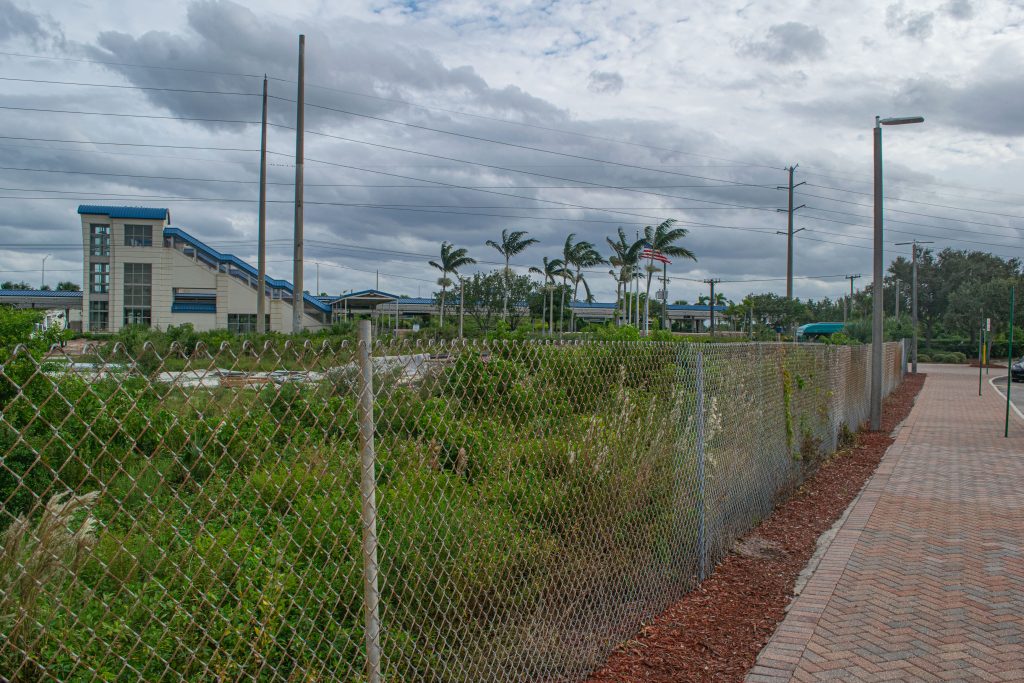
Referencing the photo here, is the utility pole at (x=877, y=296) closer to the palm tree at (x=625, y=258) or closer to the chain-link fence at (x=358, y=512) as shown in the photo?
the chain-link fence at (x=358, y=512)

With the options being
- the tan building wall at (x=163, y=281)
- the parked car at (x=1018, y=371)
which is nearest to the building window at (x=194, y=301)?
the tan building wall at (x=163, y=281)

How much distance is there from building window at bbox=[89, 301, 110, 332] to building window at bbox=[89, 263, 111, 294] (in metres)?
0.87

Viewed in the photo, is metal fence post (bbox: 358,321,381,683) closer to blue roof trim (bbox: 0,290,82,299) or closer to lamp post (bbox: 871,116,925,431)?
lamp post (bbox: 871,116,925,431)

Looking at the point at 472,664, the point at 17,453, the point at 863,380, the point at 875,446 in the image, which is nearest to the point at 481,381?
the point at 472,664

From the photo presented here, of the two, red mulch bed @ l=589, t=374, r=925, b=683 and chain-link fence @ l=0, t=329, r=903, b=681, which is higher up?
chain-link fence @ l=0, t=329, r=903, b=681

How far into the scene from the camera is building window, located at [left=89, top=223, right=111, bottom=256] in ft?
182

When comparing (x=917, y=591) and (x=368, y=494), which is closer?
(x=368, y=494)

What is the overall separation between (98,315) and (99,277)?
268cm

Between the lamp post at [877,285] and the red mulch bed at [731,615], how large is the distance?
733 cm

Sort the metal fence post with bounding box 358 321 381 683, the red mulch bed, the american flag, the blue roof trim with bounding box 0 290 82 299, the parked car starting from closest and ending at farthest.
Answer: the metal fence post with bounding box 358 321 381 683, the red mulch bed, the parked car, the american flag, the blue roof trim with bounding box 0 290 82 299

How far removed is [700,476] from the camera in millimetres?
5859

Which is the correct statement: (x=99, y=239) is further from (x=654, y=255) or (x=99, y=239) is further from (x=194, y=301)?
(x=654, y=255)

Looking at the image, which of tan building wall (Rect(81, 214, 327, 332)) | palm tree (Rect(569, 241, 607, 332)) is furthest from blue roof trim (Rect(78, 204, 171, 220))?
palm tree (Rect(569, 241, 607, 332))

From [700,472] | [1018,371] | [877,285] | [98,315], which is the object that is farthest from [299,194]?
[98,315]
